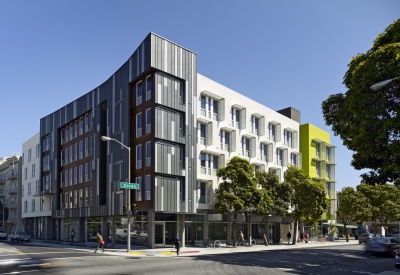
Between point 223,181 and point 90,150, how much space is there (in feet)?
58.5

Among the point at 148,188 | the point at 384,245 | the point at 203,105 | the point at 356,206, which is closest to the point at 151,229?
the point at 148,188

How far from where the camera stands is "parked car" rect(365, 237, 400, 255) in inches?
1246

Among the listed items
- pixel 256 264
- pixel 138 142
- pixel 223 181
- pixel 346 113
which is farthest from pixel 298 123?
pixel 256 264

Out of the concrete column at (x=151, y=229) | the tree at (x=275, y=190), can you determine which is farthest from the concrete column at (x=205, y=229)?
the concrete column at (x=151, y=229)

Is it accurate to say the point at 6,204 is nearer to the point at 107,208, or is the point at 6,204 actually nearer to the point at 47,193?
the point at 47,193

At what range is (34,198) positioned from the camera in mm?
69500

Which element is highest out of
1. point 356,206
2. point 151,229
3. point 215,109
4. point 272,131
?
point 215,109

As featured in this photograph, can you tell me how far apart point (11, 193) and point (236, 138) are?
5512 centimetres

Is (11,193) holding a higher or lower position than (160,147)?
lower

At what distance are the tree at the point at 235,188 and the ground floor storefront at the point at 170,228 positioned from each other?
380 cm

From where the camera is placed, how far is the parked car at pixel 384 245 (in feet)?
104

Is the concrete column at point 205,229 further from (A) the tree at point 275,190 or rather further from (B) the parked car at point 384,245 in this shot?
(B) the parked car at point 384,245

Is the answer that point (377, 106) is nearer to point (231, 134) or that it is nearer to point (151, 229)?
point (151, 229)

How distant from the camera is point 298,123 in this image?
6247cm
